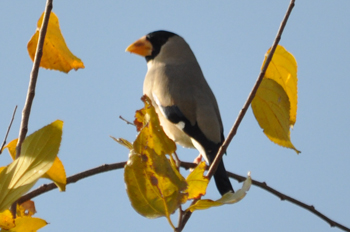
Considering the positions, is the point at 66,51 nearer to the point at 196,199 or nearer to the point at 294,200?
the point at 196,199

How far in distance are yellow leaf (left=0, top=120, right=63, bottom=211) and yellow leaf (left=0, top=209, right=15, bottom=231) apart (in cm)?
5

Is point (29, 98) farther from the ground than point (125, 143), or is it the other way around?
point (29, 98)

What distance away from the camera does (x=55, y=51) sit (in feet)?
6.18

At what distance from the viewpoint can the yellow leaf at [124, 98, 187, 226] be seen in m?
1.30

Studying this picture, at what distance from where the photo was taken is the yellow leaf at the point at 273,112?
6.65 feet

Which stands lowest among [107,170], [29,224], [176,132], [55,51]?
[176,132]

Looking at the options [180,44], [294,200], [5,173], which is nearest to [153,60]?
[180,44]

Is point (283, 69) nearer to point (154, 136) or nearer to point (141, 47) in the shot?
point (154, 136)

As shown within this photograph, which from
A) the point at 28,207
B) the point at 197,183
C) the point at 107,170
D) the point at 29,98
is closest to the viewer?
the point at 197,183

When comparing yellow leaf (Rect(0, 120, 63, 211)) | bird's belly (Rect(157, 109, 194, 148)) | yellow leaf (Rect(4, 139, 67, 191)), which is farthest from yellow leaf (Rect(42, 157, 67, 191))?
bird's belly (Rect(157, 109, 194, 148))

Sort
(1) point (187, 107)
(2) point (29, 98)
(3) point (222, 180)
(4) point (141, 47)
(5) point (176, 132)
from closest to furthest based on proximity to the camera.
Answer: (2) point (29, 98), (3) point (222, 180), (1) point (187, 107), (5) point (176, 132), (4) point (141, 47)

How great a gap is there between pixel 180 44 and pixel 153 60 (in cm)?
38

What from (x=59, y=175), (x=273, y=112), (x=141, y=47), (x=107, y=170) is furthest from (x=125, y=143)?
(x=141, y=47)

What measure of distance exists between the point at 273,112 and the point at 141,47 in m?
3.86
